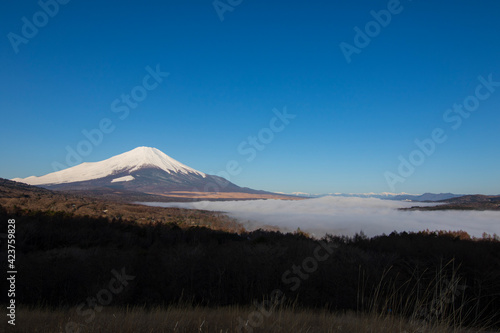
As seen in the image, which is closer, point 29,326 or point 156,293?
point 29,326

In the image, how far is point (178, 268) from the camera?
8844 millimetres

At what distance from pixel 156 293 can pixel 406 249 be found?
10.0m

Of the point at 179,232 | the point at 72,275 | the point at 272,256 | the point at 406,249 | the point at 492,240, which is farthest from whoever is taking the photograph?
the point at 179,232

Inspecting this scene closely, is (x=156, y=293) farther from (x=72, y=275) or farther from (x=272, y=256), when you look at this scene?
(x=272, y=256)

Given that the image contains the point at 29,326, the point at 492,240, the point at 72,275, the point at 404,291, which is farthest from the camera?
the point at 492,240

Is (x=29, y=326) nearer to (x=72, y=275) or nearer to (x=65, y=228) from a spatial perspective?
(x=72, y=275)

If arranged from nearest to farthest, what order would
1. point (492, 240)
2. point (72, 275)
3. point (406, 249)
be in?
point (72, 275)
point (406, 249)
point (492, 240)

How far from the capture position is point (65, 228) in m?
14.1

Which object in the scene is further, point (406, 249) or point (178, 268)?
point (406, 249)

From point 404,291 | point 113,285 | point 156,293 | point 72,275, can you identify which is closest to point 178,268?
point 156,293

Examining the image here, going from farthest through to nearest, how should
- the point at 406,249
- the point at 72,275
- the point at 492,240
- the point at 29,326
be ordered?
the point at 492,240 < the point at 406,249 < the point at 72,275 < the point at 29,326

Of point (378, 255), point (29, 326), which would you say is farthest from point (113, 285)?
point (378, 255)

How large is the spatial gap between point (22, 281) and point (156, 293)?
12.8ft

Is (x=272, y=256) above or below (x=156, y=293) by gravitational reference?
above
